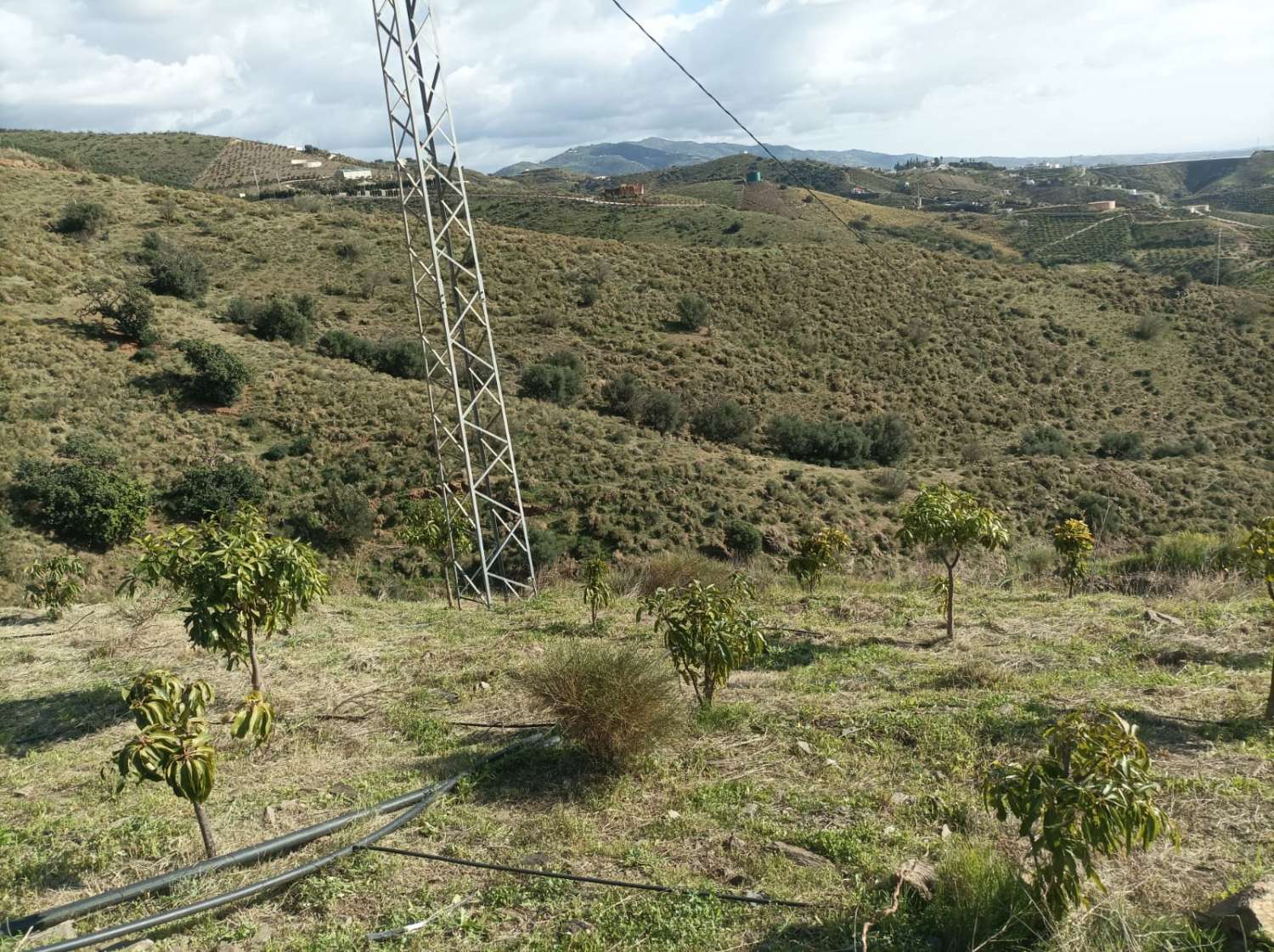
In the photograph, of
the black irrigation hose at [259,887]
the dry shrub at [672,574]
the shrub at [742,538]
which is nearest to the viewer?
the black irrigation hose at [259,887]

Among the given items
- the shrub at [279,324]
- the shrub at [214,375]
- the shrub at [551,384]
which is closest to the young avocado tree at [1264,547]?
the shrub at [551,384]

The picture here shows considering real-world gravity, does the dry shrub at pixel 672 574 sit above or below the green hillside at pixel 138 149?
below

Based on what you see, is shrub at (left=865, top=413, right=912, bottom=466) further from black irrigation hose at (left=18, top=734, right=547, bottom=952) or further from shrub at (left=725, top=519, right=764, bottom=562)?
black irrigation hose at (left=18, top=734, right=547, bottom=952)

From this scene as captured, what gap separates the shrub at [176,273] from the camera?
28.7m

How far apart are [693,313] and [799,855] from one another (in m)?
32.1

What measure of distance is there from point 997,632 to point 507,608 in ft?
21.0

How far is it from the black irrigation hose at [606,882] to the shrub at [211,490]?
15.9 metres

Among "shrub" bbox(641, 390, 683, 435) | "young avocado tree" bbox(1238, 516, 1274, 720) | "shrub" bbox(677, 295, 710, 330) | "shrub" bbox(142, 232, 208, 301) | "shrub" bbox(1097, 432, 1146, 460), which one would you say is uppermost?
"shrub" bbox(142, 232, 208, 301)

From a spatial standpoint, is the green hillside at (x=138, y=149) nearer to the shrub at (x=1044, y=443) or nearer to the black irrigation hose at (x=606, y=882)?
the shrub at (x=1044, y=443)

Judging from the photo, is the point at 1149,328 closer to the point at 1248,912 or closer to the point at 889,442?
the point at 889,442

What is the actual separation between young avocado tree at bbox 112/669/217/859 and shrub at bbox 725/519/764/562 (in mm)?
17421

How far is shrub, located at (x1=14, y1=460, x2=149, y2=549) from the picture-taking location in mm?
17547

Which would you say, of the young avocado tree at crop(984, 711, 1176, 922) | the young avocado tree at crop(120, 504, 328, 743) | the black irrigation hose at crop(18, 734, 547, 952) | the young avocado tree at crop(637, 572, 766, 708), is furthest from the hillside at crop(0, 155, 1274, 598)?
the young avocado tree at crop(984, 711, 1176, 922)

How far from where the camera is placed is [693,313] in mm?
35594
